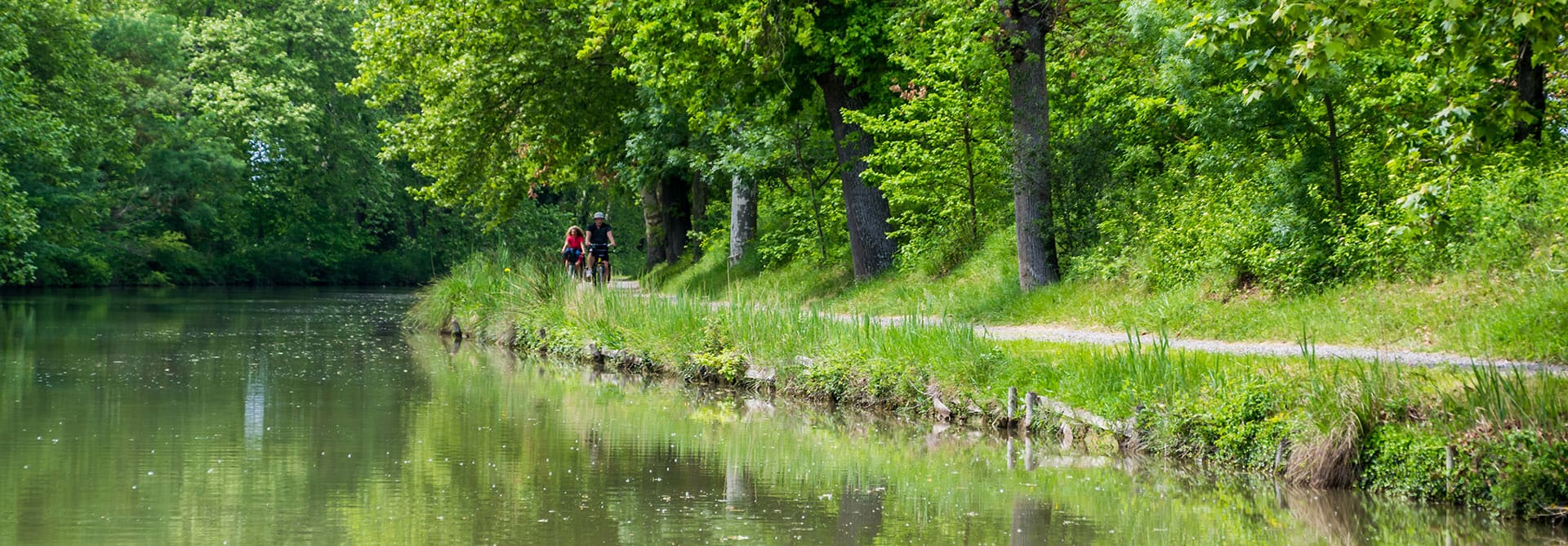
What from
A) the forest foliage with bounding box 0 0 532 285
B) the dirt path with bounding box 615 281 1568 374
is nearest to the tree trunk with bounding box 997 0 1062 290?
the dirt path with bounding box 615 281 1568 374

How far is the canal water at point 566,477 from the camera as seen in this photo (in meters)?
7.74

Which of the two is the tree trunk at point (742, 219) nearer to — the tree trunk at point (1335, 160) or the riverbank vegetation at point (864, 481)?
the riverbank vegetation at point (864, 481)

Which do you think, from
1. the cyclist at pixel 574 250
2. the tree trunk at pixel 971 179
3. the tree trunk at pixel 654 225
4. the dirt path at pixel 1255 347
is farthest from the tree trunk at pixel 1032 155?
the tree trunk at pixel 654 225

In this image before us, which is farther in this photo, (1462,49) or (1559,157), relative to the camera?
(1559,157)

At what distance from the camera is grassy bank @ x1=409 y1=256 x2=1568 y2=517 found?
25.9 ft

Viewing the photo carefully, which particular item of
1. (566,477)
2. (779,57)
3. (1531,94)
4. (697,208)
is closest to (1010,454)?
(566,477)

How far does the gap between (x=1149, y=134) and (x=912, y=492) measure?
445 inches

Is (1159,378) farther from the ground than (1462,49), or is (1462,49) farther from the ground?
(1462,49)

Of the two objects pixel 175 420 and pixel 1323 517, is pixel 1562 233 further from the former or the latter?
pixel 175 420

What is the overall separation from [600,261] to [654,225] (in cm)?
1097

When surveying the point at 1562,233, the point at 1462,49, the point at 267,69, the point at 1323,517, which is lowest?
the point at 1323,517

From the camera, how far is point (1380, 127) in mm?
15305

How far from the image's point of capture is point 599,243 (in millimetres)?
25906

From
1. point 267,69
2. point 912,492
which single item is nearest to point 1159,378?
point 912,492
